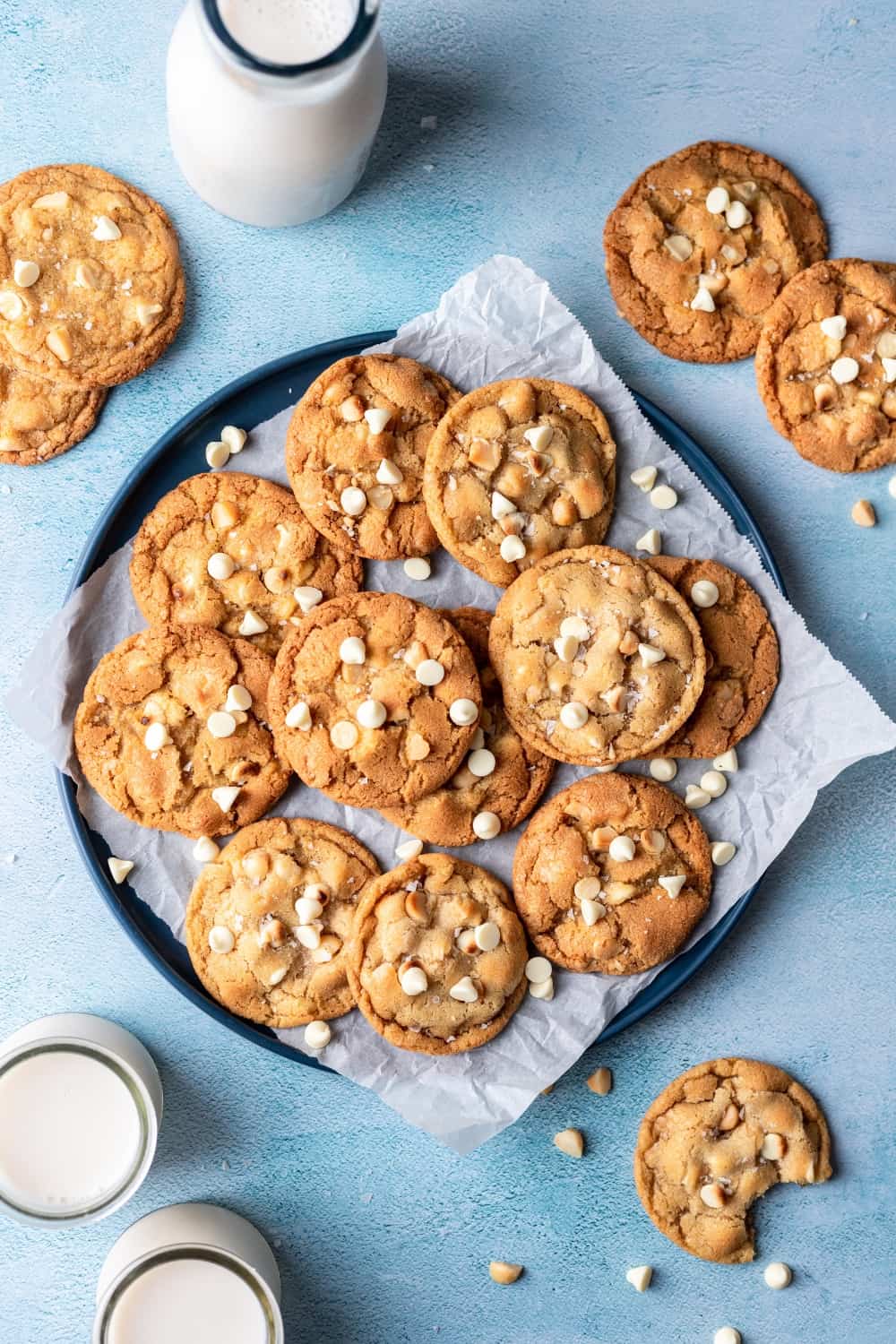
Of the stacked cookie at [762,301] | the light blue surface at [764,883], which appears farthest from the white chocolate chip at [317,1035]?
the stacked cookie at [762,301]

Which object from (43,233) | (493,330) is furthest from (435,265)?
(43,233)

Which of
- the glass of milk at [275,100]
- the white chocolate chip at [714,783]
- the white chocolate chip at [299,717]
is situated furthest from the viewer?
the white chocolate chip at [714,783]

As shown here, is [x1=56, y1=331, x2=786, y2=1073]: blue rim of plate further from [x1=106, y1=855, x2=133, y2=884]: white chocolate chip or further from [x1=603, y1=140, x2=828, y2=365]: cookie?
[x1=603, y1=140, x2=828, y2=365]: cookie

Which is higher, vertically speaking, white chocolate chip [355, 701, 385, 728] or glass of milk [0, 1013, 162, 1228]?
white chocolate chip [355, 701, 385, 728]

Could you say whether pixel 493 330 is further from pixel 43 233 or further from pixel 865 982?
pixel 865 982

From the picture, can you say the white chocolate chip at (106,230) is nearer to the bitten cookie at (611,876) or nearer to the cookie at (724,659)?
the cookie at (724,659)

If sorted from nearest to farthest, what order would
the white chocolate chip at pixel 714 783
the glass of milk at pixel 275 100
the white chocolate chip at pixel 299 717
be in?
the glass of milk at pixel 275 100 → the white chocolate chip at pixel 299 717 → the white chocolate chip at pixel 714 783

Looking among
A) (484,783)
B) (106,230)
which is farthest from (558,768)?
(106,230)

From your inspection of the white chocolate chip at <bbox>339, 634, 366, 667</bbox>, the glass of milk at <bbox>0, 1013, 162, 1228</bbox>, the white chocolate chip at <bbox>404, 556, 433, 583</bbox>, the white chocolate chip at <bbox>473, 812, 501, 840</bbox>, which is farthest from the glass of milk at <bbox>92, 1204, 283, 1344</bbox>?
the white chocolate chip at <bbox>404, 556, 433, 583</bbox>
